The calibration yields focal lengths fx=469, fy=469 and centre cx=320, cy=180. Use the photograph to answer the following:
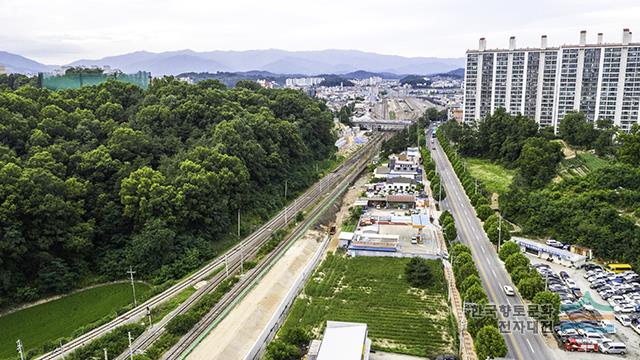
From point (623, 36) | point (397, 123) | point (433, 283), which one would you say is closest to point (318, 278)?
point (433, 283)

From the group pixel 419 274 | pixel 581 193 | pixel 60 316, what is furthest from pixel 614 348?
pixel 60 316

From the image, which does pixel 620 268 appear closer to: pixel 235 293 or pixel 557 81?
pixel 235 293

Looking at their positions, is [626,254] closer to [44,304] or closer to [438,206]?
[438,206]

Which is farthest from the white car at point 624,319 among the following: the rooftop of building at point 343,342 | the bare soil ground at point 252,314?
the bare soil ground at point 252,314

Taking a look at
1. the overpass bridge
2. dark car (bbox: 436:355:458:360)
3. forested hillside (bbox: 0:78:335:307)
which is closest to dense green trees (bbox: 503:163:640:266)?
dark car (bbox: 436:355:458:360)

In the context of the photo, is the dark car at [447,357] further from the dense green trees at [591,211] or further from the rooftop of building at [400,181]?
the rooftop of building at [400,181]
